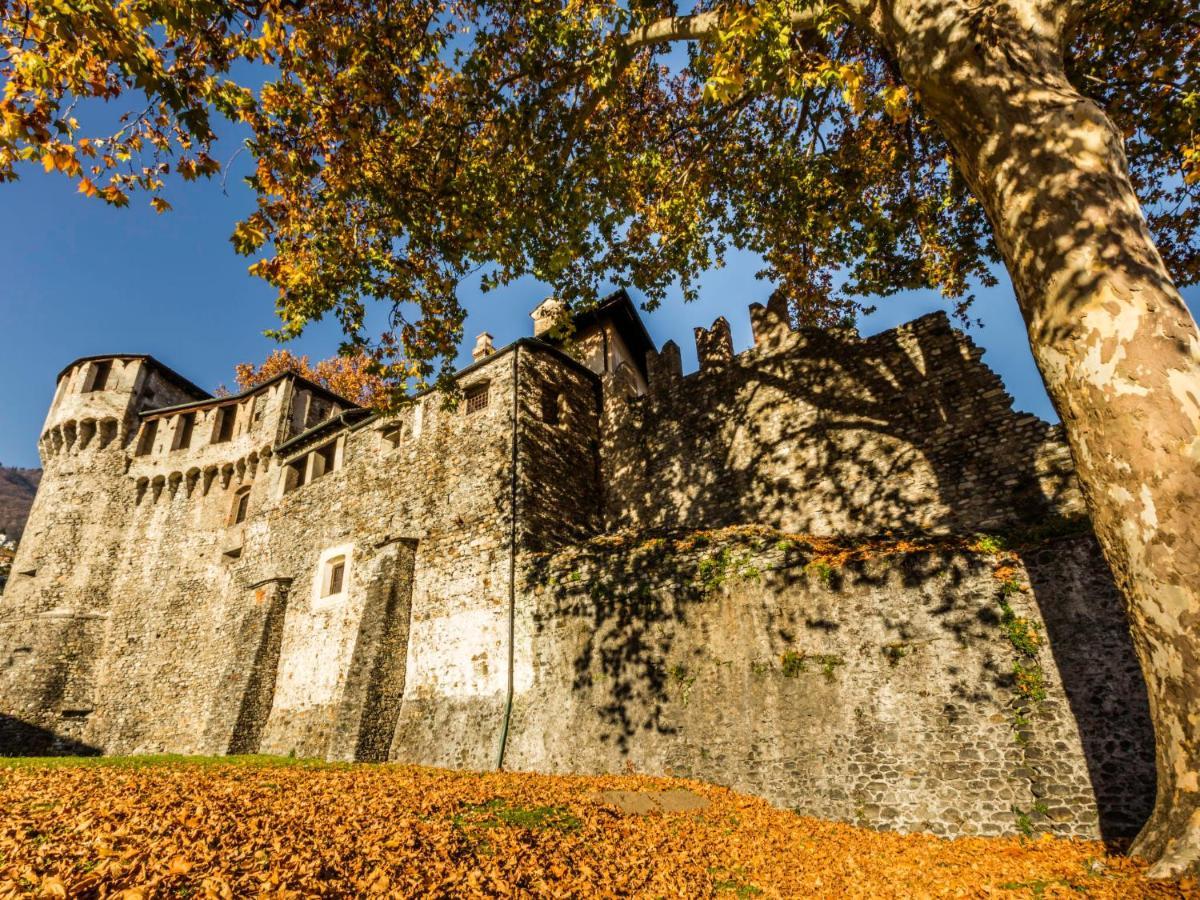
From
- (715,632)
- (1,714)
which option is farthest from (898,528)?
(1,714)

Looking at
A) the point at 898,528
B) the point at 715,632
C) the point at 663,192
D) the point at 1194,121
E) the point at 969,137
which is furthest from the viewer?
the point at 663,192

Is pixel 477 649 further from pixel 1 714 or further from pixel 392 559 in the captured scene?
pixel 1 714

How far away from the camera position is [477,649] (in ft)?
41.0

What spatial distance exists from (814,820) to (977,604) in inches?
140

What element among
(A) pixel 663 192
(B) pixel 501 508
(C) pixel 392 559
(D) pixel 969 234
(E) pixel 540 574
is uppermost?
(A) pixel 663 192

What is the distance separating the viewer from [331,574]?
1719 centimetres

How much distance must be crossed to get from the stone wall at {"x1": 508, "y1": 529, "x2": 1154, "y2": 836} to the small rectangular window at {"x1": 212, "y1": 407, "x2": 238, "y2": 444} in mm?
21672

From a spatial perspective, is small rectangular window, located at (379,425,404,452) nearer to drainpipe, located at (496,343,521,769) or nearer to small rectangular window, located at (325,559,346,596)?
small rectangular window, located at (325,559,346,596)

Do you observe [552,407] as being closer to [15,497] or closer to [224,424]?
[224,424]

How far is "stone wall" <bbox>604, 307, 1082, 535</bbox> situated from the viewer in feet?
33.9

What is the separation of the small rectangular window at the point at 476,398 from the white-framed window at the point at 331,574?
18.4 feet

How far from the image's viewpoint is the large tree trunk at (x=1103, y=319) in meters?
4.03

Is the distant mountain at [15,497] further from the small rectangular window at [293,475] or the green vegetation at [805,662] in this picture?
the green vegetation at [805,662]

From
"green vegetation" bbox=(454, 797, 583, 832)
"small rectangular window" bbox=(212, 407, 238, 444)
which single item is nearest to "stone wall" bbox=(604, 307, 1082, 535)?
"green vegetation" bbox=(454, 797, 583, 832)
